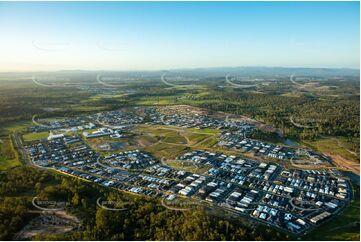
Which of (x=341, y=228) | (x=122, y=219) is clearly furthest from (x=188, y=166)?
(x=341, y=228)

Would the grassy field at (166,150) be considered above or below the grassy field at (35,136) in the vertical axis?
below

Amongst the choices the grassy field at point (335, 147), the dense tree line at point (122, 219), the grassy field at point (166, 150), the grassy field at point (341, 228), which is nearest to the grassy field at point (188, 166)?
the grassy field at point (166, 150)

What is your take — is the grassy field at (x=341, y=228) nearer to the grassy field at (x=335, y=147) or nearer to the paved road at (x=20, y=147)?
the grassy field at (x=335, y=147)

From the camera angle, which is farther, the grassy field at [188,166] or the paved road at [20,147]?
the paved road at [20,147]

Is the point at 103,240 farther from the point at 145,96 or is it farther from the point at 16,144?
the point at 145,96

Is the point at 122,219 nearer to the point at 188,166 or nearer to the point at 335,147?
the point at 188,166

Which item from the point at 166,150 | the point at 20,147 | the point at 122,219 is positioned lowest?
the point at 166,150

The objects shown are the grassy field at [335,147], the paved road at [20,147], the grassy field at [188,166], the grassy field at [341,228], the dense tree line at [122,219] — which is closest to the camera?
the dense tree line at [122,219]

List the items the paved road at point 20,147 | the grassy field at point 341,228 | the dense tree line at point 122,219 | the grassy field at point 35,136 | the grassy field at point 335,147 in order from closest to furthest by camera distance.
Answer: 1. the dense tree line at point 122,219
2. the grassy field at point 341,228
3. the paved road at point 20,147
4. the grassy field at point 335,147
5. the grassy field at point 35,136

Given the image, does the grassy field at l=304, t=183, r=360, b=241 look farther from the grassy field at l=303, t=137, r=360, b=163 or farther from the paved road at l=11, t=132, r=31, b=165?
the paved road at l=11, t=132, r=31, b=165
